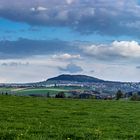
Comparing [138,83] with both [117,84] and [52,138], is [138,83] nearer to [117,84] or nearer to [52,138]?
[117,84]

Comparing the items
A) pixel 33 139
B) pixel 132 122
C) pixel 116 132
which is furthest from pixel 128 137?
pixel 132 122

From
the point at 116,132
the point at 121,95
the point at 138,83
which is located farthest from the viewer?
the point at 138,83

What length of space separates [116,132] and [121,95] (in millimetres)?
72787

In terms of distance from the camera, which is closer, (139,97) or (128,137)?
(128,137)

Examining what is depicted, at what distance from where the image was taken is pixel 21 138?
17562mm

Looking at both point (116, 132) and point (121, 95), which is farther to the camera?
point (121, 95)

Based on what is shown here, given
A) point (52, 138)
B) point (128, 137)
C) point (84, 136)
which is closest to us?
point (52, 138)

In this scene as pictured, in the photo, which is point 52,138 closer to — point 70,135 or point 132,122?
point 70,135

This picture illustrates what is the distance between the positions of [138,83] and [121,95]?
7576 centimetres

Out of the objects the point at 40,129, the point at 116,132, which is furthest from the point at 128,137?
the point at 40,129

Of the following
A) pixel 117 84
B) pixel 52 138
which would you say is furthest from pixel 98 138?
pixel 117 84

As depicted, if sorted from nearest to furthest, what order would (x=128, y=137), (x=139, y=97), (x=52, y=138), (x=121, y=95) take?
(x=52, y=138) → (x=128, y=137) → (x=139, y=97) → (x=121, y=95)

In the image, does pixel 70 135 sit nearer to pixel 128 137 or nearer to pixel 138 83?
pixel 128 137

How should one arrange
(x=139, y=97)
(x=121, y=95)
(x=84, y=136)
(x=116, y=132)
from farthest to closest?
1. (x=121, y=95)
2. (x=139, y=97)
3. (x=116, y=132)
4. (x=84, y=136)
